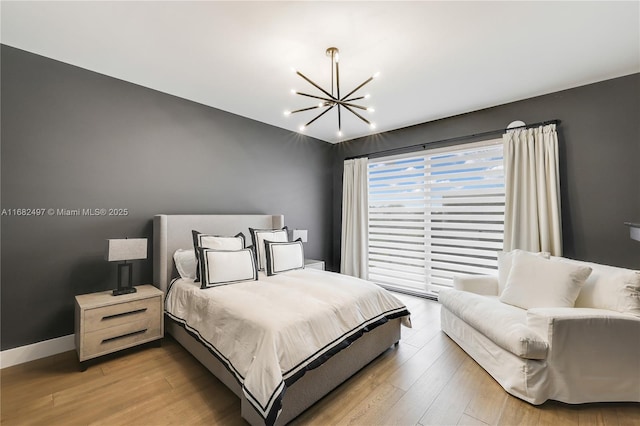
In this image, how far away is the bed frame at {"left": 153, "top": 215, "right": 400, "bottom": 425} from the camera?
1727 millimetres

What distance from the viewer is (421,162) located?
14.0 feet

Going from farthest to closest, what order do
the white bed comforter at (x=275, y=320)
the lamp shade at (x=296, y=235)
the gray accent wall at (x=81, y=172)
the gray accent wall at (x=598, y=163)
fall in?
the lamp shade at (x=296, y=235)
the gray accent wall at (x=598, y=163)
the gray accent wall at (x=81, y=172)
the white bed comforter at (x=275, y=320)

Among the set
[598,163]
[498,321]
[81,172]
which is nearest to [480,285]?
[498,321]

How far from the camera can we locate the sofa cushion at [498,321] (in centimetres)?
190

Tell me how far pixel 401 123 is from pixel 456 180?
48.0 inches

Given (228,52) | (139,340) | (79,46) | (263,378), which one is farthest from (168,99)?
(263,378)

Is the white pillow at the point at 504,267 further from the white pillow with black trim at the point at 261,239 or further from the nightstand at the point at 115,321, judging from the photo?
the nightstand at the point at 115,321

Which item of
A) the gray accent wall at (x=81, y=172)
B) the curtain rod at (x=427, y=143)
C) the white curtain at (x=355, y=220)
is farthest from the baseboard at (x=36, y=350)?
the curtain rod at (x=427, y=143)

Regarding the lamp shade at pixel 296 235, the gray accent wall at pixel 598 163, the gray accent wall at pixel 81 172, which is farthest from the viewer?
the lamp shade at pixel 296 235

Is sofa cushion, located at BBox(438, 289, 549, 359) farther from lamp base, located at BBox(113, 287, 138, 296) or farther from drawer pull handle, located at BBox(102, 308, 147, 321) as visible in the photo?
lamp base, located at BBox(113, 287, 138, 296)

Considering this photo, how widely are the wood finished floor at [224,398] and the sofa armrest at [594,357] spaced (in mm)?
113

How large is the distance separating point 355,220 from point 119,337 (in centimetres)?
359

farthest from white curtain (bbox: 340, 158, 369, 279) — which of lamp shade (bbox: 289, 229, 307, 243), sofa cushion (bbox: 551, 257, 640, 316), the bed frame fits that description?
sofa cushion (bbox: 551, 257, 640, 316)

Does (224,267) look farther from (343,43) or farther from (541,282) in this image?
(541,282)
